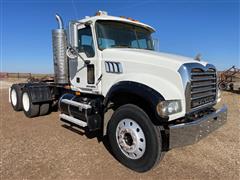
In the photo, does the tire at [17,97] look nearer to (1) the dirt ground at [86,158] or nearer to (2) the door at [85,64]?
(1) the dirt ground at [86,158]

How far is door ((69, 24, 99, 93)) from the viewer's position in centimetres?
482

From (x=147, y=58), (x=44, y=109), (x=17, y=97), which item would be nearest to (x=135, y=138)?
(x=147, y=58)

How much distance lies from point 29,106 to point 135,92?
4.79 m

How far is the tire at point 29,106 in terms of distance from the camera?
690cm

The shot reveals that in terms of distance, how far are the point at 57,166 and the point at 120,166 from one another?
1.17m

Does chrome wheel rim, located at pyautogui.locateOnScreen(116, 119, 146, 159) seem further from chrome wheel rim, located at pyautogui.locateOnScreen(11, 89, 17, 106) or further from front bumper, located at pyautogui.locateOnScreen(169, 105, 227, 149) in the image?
chrome wheel rim, located at pyautogui.locateOnScreen(11, 89, 17, 106)

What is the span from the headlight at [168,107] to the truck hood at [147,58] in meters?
0.60

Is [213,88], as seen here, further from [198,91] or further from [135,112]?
[135,112]

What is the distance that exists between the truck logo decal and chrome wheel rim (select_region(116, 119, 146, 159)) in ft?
3.63

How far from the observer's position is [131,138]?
370 centimetres

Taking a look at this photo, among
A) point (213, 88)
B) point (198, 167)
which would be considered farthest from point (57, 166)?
point (213, 88)

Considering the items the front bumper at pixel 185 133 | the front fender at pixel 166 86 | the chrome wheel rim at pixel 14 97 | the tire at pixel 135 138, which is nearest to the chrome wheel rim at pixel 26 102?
the chrome wheel rim at pixel 14 97

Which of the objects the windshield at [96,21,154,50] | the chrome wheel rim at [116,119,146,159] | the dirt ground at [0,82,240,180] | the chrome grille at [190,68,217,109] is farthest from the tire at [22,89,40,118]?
the chrome grille at [190,68,217,109]

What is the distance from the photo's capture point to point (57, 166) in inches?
149
